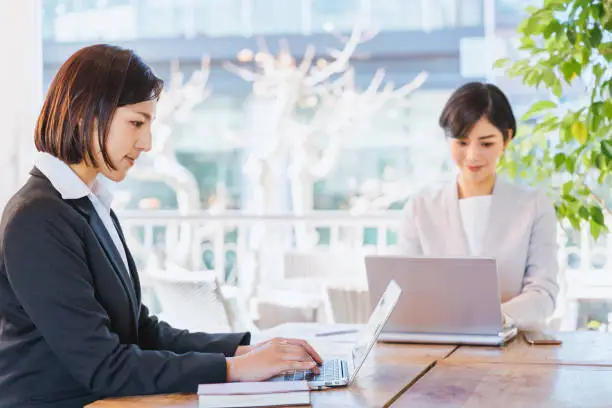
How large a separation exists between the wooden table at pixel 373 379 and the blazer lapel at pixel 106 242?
0.74 ft

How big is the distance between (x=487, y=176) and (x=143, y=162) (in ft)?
20.1

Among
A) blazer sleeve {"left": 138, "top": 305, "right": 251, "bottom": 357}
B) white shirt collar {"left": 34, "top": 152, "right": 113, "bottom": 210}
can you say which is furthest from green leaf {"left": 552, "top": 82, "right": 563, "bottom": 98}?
white shirt collar {"left": 34, "top": 152, "right": 113, "bottom": 210}

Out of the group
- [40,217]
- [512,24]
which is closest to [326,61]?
[512,24]

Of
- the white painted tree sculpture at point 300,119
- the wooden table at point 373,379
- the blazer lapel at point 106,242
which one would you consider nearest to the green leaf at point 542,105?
the wooden table at point 373,379

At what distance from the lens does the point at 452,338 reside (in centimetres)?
227

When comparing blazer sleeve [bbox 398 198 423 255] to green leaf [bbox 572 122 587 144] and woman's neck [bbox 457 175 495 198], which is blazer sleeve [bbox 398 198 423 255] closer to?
woman's neck [bbox 457 175 495 198]

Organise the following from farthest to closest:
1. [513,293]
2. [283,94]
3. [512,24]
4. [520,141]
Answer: [283,94], [512,24], [520,141], [513,293]

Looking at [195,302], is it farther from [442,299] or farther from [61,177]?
[61,177]

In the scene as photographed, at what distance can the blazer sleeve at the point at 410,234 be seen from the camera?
8.89 feet

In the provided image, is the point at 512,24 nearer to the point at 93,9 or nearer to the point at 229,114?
the point at 229,114

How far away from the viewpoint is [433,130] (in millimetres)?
8711

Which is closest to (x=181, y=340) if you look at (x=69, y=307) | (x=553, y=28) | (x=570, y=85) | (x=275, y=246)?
(x=69, y=307)

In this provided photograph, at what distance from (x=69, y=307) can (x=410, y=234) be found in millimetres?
1354

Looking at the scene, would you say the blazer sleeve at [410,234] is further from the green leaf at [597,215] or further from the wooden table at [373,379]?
the green leaf at [597,215]
